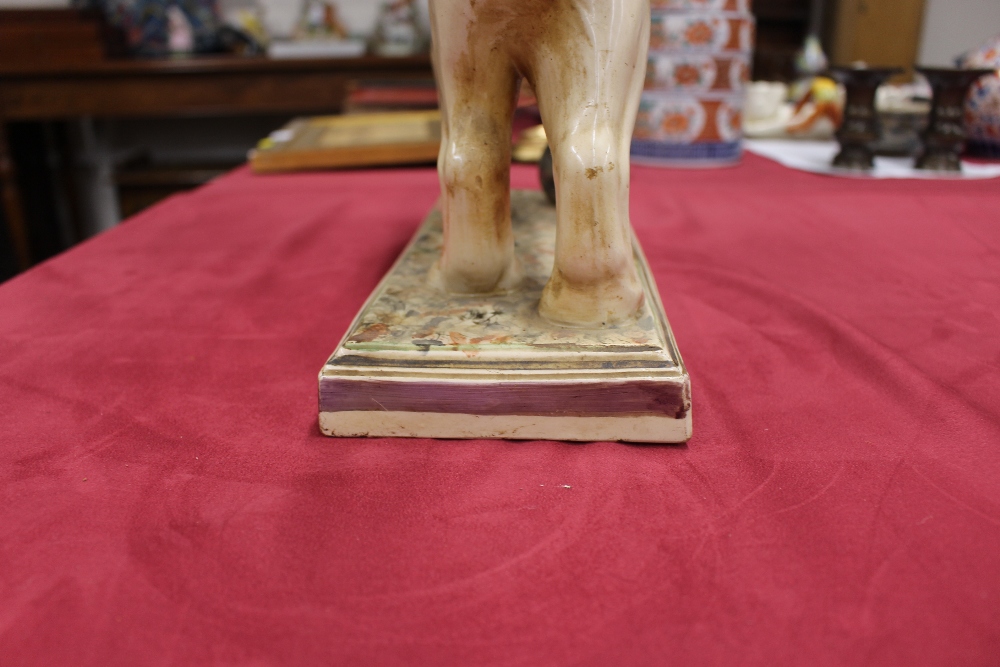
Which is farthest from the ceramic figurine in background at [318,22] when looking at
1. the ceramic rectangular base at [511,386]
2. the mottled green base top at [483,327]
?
the ceramic rectangular base at [511,386]

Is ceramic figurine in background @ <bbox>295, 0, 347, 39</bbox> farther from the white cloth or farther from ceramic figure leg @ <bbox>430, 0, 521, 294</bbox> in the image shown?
ceramic figure leg @ <bbox>430, 0, 521, 294</bbox>

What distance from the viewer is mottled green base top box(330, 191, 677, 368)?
0.44 m

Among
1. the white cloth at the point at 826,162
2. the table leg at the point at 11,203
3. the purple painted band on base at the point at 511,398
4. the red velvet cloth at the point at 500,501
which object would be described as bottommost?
the table leg at the point at 11,203

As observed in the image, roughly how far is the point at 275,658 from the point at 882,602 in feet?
0.78

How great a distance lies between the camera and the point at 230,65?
1976 mm

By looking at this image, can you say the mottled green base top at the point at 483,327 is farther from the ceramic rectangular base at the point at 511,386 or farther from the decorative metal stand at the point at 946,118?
the decorative metal stand at the point at 946,118

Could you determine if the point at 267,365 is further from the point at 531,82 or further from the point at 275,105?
the point at 275,105

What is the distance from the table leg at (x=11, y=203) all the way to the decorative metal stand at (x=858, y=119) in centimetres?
188

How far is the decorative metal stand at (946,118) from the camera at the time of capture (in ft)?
3.11

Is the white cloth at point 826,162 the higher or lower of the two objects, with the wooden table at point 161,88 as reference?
lower

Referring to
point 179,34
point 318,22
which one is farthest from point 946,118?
point 179,34

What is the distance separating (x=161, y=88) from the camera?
200cm

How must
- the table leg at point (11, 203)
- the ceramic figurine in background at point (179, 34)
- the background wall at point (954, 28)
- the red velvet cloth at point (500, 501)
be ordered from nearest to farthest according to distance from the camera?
the red velvet cloth at point (500, 501) < the background wall at point (954, 28) < the table leg at point (11, 203) < the ceramic figurine in background at point (179, 34)

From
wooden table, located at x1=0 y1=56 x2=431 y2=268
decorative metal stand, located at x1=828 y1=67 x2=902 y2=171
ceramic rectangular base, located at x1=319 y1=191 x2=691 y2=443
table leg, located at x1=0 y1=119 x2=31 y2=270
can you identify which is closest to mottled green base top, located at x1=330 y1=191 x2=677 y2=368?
ceramic rectangular base, located at x1=319 y1=191 x2=691 y2=443
